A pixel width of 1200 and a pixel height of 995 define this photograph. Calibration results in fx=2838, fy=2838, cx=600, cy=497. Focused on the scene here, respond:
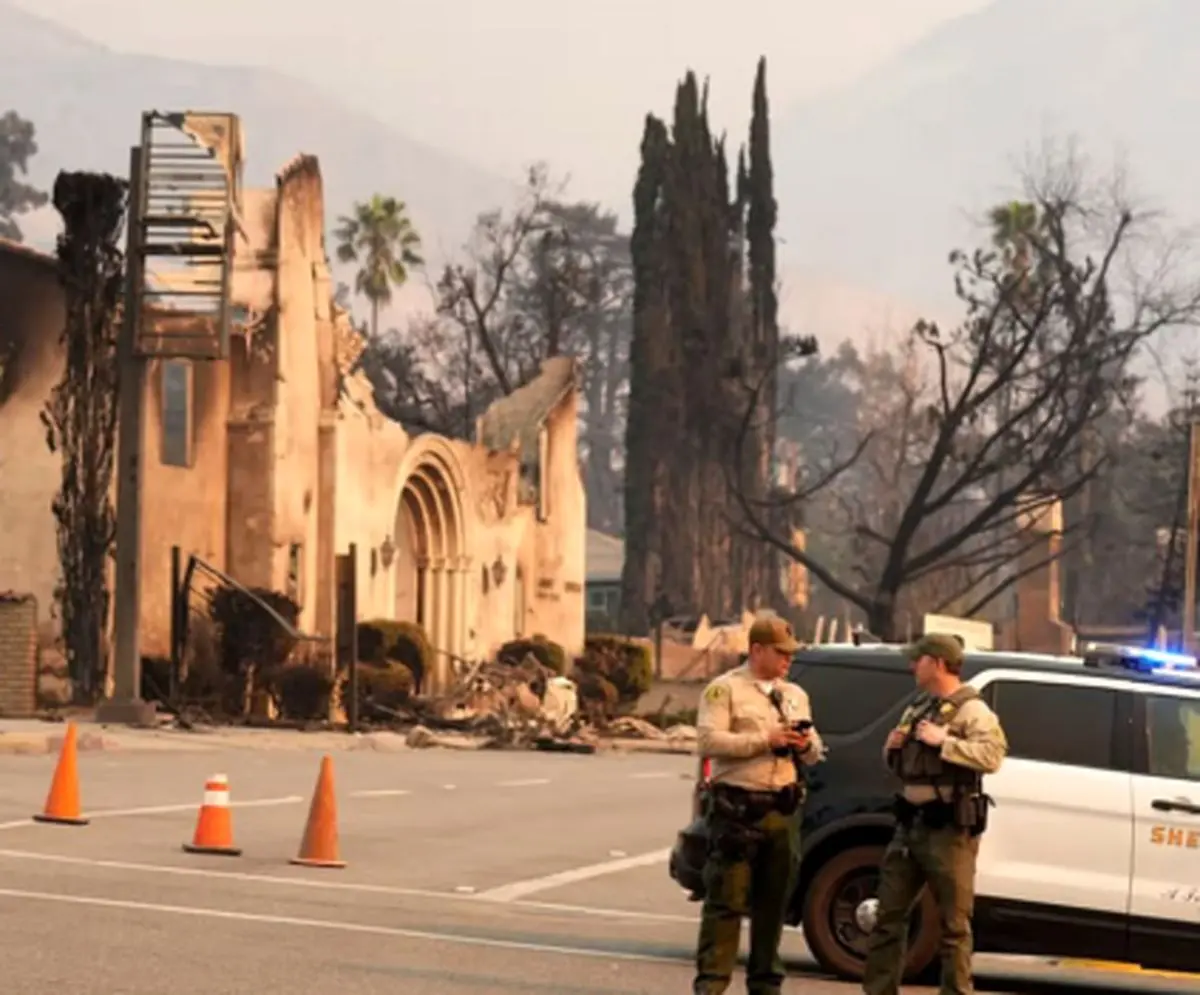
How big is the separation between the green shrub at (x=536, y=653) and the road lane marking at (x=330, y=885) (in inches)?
1640

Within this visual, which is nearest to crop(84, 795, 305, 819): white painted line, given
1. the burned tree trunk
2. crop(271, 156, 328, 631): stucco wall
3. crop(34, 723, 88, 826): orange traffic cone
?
crop(34, 723, 88, 826): orange traffic cone

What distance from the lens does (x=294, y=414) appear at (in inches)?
1962

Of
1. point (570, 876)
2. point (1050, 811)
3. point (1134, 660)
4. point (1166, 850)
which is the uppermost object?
point (1134, 660)

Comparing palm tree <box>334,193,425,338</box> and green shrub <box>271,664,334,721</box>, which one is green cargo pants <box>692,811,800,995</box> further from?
palm tree <box>334,193,425,338</box>

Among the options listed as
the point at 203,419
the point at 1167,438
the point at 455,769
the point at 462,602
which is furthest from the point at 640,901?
the point at 1167,438

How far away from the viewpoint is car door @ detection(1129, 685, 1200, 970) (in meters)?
14.0

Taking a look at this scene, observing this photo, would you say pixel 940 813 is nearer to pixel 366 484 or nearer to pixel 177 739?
pixel 177 739

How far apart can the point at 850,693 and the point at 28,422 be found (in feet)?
104

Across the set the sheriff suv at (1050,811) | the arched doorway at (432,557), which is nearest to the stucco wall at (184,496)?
the arched doorway at (432,557)

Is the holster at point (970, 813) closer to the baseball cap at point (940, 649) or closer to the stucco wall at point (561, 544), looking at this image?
the baseball cap at point (940, 649)

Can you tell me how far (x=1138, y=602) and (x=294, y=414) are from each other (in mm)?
89338

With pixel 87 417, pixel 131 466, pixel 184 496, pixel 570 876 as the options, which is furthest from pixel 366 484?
pixel 570 876

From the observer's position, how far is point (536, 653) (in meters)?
61.3

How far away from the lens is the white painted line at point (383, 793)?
27.8m
